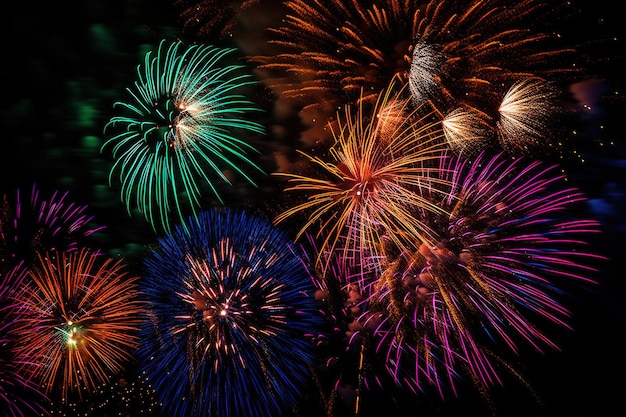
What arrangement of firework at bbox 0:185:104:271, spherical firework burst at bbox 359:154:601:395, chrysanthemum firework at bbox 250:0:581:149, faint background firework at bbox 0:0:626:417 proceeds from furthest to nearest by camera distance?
firework at bbox 0:185:104:271 → faint background firework at bbox 0:0:626:417 → chrysanthemum firework at bbox 250:0:581:149 → spherical firework burst at bbox 359:154:601:395

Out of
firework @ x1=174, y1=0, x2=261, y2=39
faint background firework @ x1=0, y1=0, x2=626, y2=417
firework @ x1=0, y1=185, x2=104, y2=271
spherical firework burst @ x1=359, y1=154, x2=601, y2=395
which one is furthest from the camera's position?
firework @ x1=174, y1=0, x2=261, y2=39

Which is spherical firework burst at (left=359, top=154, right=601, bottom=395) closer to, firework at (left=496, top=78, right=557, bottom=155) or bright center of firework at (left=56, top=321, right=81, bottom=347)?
firework at (left=496, top=78, right=557, bottom=155)

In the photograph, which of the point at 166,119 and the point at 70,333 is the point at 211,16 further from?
the point at 70,333

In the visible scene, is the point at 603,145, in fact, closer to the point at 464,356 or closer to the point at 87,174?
the point at 464,356

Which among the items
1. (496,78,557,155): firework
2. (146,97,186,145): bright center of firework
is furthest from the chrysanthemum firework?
(146,97,186,145): bright center of firework

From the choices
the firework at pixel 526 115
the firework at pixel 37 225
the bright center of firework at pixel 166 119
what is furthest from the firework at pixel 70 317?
the firework at pixel 526 115

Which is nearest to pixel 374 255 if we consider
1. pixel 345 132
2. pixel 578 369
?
pixel 345 132

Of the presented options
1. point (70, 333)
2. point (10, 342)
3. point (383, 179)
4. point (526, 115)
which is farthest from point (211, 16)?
point (10, 342)
